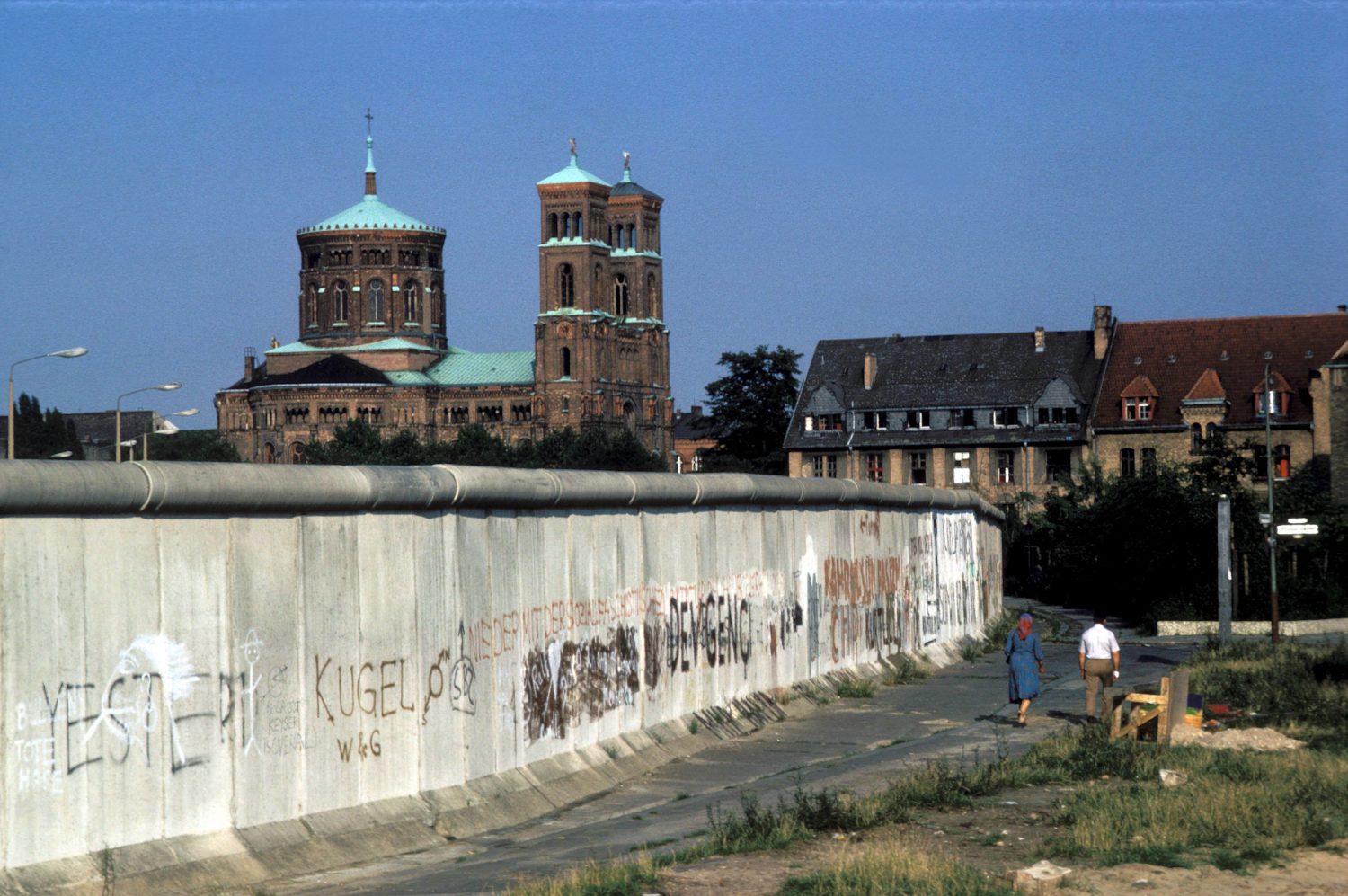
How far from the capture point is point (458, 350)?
568 feet

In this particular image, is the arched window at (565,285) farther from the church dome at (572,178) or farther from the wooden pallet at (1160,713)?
the wooden pallet at (1160,713)

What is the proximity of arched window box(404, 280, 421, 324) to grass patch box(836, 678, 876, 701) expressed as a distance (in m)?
149

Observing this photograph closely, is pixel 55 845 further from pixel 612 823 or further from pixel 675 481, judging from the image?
pixel 675 481

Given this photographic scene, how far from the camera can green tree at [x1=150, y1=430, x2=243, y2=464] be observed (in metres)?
158

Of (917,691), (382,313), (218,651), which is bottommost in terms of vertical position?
(917,691)

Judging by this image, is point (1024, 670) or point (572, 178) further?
point (572, 178)

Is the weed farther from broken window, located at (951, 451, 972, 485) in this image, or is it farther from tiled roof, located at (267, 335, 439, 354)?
tiled roof, located at (267, 335, 439, 354)

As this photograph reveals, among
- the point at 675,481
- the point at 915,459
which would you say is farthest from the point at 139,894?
the point at 915,459

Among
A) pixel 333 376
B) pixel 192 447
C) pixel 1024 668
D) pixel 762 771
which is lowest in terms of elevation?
pixel 762 771

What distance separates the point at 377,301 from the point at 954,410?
279 feet

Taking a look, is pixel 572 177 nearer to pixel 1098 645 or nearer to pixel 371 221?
pixel 371 221

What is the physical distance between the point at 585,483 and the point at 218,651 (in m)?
5.98

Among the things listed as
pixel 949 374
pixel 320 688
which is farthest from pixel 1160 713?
pixel 949 374

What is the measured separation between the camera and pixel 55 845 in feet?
37.2
